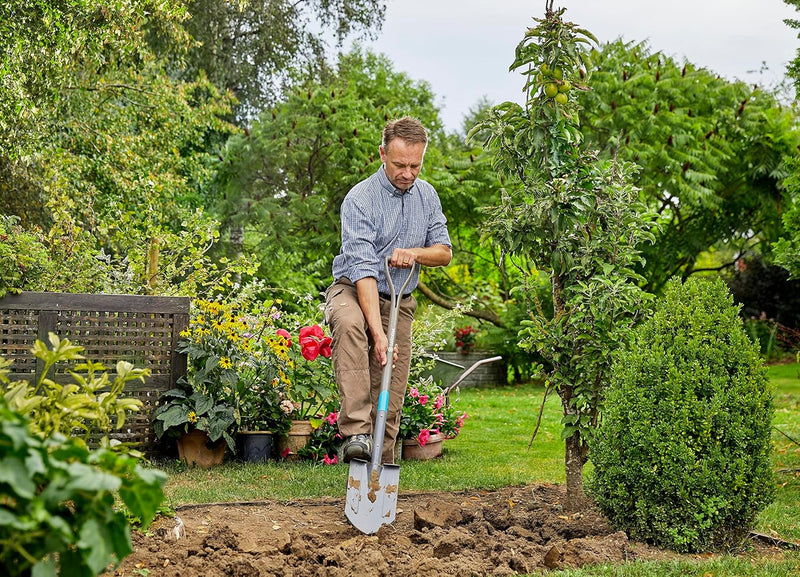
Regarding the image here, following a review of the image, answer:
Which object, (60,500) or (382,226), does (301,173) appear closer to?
(382,226)

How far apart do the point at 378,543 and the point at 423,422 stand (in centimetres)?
282

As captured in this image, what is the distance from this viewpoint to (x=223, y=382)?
556 centimetres

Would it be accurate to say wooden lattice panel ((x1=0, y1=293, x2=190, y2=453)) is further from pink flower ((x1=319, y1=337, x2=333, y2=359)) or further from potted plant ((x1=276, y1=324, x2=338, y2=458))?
pink flower ((x1=319, y1=337, x2=333, y2=359))

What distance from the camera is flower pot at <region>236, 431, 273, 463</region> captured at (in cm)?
576

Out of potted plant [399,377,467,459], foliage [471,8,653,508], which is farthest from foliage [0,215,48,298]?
foliage [471,8,653,508]

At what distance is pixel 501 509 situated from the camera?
416 cm

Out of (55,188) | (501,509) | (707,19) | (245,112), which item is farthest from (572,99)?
(245,112)

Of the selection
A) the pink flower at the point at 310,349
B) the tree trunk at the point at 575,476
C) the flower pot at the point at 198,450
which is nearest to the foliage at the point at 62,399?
the tree trunk at the point at 575,476

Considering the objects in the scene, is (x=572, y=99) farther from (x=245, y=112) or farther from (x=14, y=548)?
(x=245, y=112)

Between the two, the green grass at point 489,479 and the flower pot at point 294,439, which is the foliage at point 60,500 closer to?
the green grass at point 489,479

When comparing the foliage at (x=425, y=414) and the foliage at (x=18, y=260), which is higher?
the foliage at (x=18, y=260)

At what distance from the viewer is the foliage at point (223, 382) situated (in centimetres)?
546

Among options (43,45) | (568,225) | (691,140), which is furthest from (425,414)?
(691,140)

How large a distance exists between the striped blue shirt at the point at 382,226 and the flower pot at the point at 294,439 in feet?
6.36
